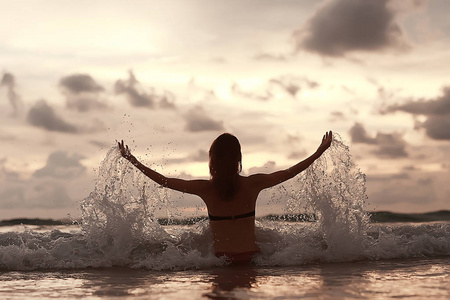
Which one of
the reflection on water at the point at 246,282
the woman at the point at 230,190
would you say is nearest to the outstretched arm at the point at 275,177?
the woman at the point at 230,190

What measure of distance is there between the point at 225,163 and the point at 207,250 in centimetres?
171

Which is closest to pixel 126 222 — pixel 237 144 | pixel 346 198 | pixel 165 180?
pixel 165 180

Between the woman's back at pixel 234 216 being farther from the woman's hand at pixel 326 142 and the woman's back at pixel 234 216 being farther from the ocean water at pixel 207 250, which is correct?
the woman's hand at pixel 326 142

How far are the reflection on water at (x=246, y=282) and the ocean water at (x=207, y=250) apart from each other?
0.04ft

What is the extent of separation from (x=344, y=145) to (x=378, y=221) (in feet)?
42.1

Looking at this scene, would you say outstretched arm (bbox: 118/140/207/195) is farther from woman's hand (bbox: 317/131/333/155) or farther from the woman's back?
woman's hand (bbox: 317/131/333/155)

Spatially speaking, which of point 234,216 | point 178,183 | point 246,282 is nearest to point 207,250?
point 234,216

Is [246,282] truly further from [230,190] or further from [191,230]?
[191,230]

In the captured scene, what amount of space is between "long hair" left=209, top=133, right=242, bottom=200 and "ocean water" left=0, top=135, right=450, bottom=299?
1010mm

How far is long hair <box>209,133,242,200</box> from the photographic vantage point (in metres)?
6.54

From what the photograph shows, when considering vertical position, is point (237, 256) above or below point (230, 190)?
below

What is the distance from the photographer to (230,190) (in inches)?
263

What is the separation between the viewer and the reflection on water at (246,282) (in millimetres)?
4852

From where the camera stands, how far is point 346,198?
26.8ft
